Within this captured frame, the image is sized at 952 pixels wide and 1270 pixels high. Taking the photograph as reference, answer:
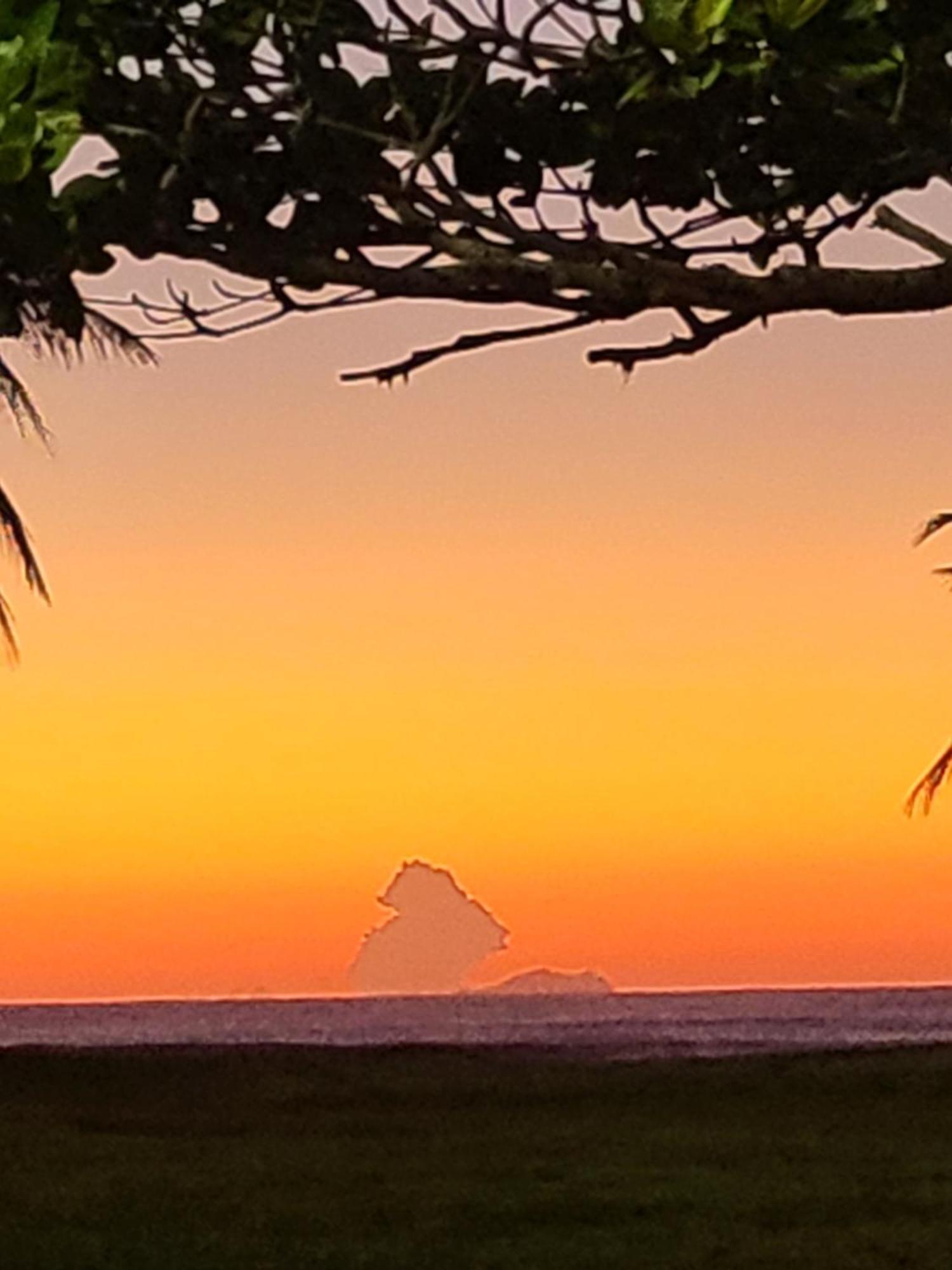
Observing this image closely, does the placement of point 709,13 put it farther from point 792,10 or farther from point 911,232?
point 911,232

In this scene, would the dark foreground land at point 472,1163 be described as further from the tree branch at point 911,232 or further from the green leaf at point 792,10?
the green leaf at point 792,10

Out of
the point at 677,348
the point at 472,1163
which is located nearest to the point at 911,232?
the point at 677,348

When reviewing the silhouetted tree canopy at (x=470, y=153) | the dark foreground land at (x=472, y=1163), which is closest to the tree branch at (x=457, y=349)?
the silhouetted tree canopy at (x=470, y=153)

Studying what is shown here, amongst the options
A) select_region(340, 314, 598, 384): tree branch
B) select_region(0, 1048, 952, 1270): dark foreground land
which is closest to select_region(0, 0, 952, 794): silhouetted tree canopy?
select_region(340, 314, 598, 384): tree branch

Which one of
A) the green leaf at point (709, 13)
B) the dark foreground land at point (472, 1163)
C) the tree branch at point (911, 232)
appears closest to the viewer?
the green leaf at point (709, 13)

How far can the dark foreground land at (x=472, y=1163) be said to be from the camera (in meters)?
9.78

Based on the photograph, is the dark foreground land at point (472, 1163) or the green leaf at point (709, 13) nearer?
the green leaf at point (709, 13)

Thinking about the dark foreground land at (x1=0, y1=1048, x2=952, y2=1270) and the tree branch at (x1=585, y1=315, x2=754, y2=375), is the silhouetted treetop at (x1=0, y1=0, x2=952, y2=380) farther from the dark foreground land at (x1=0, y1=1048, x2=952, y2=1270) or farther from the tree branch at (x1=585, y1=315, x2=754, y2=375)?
the dark foreground land at (x1=0, y1=1048, x2=952, y2=1270)

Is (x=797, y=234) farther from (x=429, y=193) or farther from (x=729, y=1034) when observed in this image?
(x=729, y=1034)

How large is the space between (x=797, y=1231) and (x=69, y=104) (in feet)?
21.5

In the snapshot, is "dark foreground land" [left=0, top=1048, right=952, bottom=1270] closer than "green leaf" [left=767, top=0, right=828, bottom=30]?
No

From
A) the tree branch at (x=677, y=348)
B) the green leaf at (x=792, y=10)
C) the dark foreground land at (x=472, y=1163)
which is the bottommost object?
the dark foreground land at (x=472, y=1163)

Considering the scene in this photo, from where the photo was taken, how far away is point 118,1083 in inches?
737

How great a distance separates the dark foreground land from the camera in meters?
9.78
